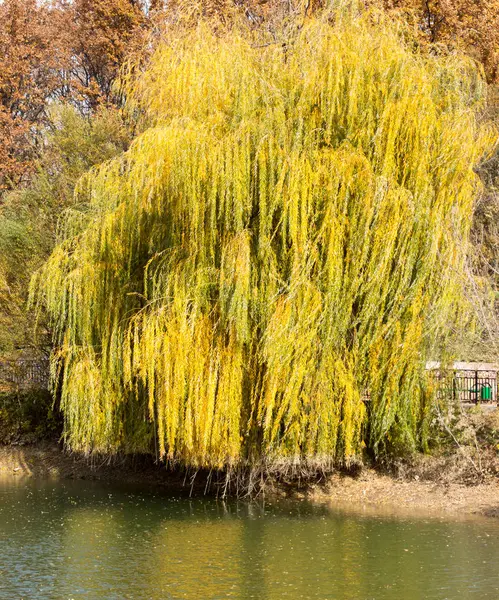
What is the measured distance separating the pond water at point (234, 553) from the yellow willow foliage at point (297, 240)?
1206 millimetres

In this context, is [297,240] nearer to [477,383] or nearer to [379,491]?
[379,491]

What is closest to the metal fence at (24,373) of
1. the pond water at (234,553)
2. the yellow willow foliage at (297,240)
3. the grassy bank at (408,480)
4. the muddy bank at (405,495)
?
the grassy bank at (408,480)

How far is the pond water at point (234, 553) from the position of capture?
11.9m

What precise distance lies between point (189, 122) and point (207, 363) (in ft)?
12.8

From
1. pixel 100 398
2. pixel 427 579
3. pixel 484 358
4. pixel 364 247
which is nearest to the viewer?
pixel 427 579

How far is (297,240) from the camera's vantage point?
15234mm

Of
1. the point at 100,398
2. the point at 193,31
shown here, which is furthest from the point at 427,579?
the point at 193,31

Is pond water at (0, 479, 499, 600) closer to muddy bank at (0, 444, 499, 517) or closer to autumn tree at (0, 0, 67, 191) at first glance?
muddy bank at (0, 444, 499, 517)

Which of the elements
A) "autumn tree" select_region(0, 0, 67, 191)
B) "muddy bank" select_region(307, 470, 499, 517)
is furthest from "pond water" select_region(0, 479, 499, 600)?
"autumn tree" select_region(0, 0, 67, 191)

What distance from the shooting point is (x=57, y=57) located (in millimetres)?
36531

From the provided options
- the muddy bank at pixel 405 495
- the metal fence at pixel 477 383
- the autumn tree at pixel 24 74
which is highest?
the autumn tree at pixel 24 74

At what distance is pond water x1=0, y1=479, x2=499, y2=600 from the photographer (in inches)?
470

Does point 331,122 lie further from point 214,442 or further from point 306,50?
point 214,442

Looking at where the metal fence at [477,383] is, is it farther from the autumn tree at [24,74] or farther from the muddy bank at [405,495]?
the autumn tree at [24,74]
